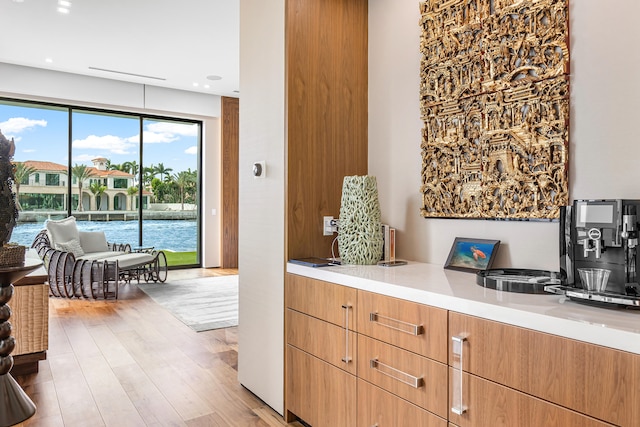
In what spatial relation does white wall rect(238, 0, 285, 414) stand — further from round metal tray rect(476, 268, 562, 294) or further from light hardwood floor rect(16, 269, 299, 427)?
round metal tray rect(476, 268, 562, 294)

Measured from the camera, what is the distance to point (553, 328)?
1.16 meters

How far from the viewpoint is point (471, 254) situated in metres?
1.99

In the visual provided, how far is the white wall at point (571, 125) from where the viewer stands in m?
1.54

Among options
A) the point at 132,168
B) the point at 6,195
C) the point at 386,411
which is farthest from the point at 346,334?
the point at 132,168

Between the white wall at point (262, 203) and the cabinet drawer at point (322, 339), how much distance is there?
0.46 feet

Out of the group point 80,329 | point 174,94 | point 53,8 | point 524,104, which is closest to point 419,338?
point 524,104

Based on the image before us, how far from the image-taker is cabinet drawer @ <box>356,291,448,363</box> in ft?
4.90

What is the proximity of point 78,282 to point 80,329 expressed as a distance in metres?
1.57

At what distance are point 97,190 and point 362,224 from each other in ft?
20.6

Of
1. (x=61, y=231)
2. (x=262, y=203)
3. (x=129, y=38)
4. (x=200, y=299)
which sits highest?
(x=129, y=38)

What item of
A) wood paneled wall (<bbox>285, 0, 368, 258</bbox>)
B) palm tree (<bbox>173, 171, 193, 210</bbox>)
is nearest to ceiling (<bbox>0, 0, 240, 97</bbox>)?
palm tree (<bbox>173, 171, 193, 210</bbox>)

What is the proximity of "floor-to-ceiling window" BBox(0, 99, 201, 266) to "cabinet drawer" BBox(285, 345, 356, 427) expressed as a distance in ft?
19.7

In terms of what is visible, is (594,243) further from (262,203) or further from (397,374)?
(262,203)

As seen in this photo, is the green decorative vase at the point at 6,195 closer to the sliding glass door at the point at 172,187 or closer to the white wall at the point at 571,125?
the white wall at the point at 571,125
